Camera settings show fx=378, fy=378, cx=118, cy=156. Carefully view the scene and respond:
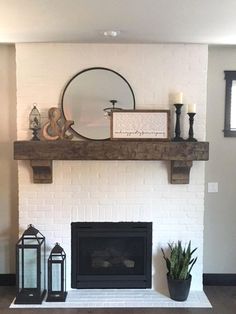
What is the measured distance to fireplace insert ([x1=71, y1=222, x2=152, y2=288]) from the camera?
3.65m

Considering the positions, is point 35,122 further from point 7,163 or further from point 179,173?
point 179,173

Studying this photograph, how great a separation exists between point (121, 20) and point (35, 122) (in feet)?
4.24

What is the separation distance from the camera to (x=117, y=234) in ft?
12.0

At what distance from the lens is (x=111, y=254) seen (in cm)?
373

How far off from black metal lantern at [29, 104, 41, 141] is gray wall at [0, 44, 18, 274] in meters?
0.34

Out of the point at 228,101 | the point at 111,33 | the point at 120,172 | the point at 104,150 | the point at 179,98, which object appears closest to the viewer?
the point at 111,33

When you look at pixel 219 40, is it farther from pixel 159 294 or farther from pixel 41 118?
pixel 159 294

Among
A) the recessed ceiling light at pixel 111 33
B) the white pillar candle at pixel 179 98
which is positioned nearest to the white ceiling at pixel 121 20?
the recessed ceiling light at pixel 111 33

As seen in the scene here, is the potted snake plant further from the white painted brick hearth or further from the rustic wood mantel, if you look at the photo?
the rustic wood mantel

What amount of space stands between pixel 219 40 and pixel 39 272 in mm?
2628

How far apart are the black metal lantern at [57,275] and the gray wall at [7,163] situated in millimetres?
601

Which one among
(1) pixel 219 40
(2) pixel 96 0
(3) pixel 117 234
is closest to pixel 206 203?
(3) pixel 117 234

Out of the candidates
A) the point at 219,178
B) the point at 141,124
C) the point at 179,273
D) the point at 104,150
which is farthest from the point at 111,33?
the point at 179,273

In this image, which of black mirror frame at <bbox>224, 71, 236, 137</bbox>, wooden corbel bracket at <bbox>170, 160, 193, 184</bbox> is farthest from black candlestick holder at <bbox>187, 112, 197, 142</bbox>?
black mirror frame at <bbox>224, 71, 236, 137</bbox>
